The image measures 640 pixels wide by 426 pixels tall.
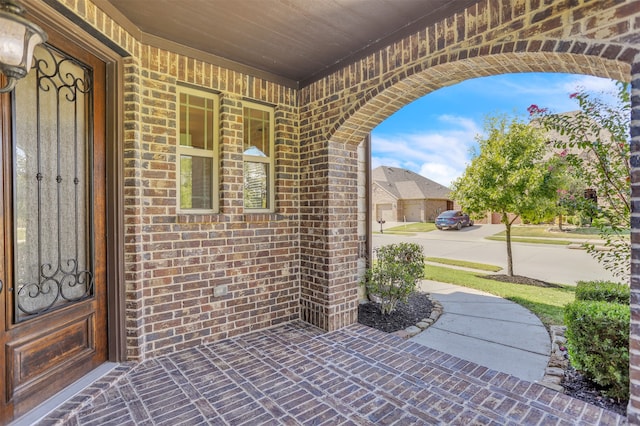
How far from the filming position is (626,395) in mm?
2344

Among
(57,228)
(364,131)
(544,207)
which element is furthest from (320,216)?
(544,207)

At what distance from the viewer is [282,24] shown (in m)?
2.83

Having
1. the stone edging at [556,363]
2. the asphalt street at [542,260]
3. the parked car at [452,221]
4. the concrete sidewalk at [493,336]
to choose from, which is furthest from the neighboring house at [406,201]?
the stone edging at [556,363]

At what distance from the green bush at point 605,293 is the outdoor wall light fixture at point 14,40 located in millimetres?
5184

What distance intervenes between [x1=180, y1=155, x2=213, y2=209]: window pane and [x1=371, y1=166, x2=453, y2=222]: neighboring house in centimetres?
2786

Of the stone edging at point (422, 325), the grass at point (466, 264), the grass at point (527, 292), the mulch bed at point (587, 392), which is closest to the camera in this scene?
the mulch bed at point (587, 392)

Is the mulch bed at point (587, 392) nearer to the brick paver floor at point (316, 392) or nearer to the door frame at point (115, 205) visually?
the brick paver floor at point (316, 392)

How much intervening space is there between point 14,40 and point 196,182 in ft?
6.40

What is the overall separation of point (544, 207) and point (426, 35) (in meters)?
5.66

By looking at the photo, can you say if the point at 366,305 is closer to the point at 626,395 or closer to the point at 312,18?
the point at 626,395

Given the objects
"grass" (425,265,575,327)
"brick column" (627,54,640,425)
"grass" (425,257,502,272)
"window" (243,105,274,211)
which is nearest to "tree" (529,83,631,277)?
"grass" (425,265,575,327)

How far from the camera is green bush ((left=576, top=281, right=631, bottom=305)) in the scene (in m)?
3.41

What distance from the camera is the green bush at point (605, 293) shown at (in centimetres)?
341

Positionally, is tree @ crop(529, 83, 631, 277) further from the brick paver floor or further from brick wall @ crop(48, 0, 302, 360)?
brick wall @ crop(48, 0, 302, 360)
